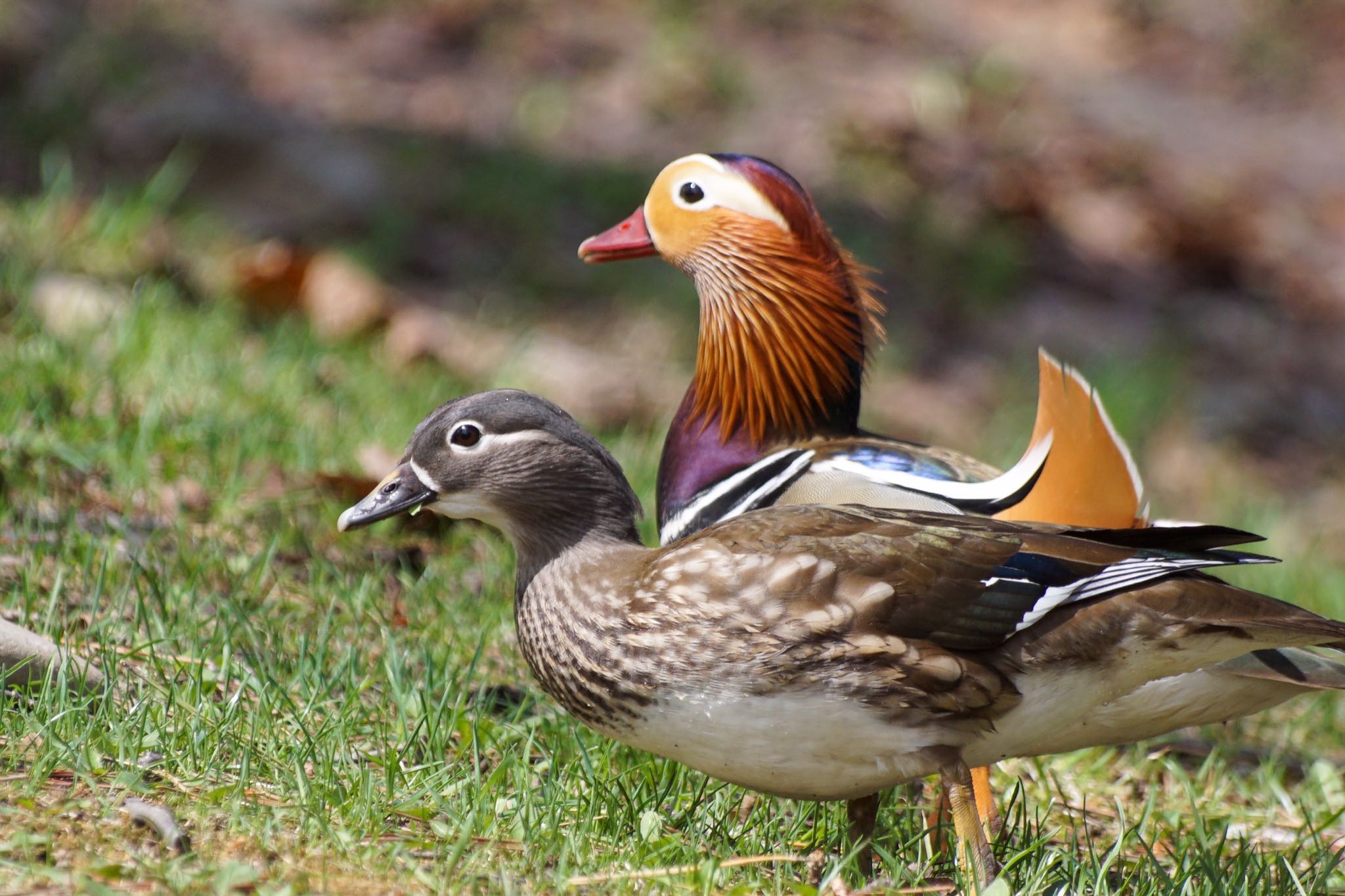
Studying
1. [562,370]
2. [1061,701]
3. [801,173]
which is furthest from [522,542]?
[801,173]

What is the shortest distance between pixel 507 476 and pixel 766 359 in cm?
93

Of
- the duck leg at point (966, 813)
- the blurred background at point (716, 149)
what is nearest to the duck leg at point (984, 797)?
the duck leg at point (966, 813)

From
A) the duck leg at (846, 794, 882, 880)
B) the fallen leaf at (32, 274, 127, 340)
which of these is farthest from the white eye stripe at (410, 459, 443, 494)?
the fallen leaf at (32, 274, 127, 340)

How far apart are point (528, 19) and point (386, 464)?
5560 mm

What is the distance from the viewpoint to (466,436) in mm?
2768

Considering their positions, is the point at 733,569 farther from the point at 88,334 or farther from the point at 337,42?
the point at 337,42

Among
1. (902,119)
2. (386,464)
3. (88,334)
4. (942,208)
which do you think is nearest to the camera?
(386,464)

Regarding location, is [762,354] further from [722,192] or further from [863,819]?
[863,819]

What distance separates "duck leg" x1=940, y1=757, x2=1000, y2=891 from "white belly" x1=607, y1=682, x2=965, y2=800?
0.04m

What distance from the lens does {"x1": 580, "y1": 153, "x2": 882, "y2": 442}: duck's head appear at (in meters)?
3.49

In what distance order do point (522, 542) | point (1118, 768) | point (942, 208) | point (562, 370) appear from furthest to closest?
1. point (942, 208)
2. point (562, 370)
3. point (1118, 768)
4. point (522, 542)

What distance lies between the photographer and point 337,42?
329 inches

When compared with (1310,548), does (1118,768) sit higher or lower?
lower

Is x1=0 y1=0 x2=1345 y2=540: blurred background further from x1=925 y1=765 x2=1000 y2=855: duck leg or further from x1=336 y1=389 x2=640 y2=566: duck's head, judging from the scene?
x1=925 y1=765 x2=1000 y2=855: duck leg
